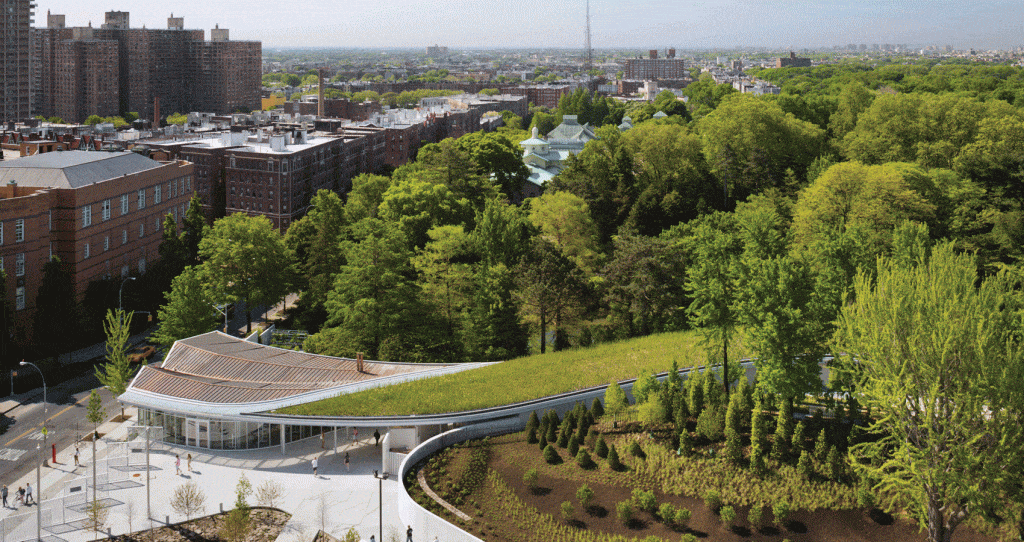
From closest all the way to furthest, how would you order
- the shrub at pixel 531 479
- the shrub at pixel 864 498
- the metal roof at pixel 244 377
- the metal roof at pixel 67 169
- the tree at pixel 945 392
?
1. the tree at pixel 945 392
2. the shrub at pixel 864 498
3. the shrub at pixel 531 479
4. the metal roof at pixel 244 377
5. the metal roof at pixel 67 169

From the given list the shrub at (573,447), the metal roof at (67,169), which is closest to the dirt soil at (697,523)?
the shrub at (573,447)

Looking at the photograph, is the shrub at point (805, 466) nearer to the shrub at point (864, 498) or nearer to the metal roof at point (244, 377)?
the shrub at point (864, 498)

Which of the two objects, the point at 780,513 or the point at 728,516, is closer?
the point at 728,516

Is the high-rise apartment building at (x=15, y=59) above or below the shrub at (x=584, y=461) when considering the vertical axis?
above

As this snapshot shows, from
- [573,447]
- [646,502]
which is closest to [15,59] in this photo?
[573,447]

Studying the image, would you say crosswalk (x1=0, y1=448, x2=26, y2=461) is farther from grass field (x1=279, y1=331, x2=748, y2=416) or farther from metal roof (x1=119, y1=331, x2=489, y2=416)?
grass field (x1=279, y1=331, x2=748, y2=416)

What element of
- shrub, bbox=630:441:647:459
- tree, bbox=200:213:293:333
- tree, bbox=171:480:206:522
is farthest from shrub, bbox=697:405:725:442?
tree, bbox=200:213:293:333

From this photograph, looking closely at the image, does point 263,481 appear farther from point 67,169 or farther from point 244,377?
point 67,169
